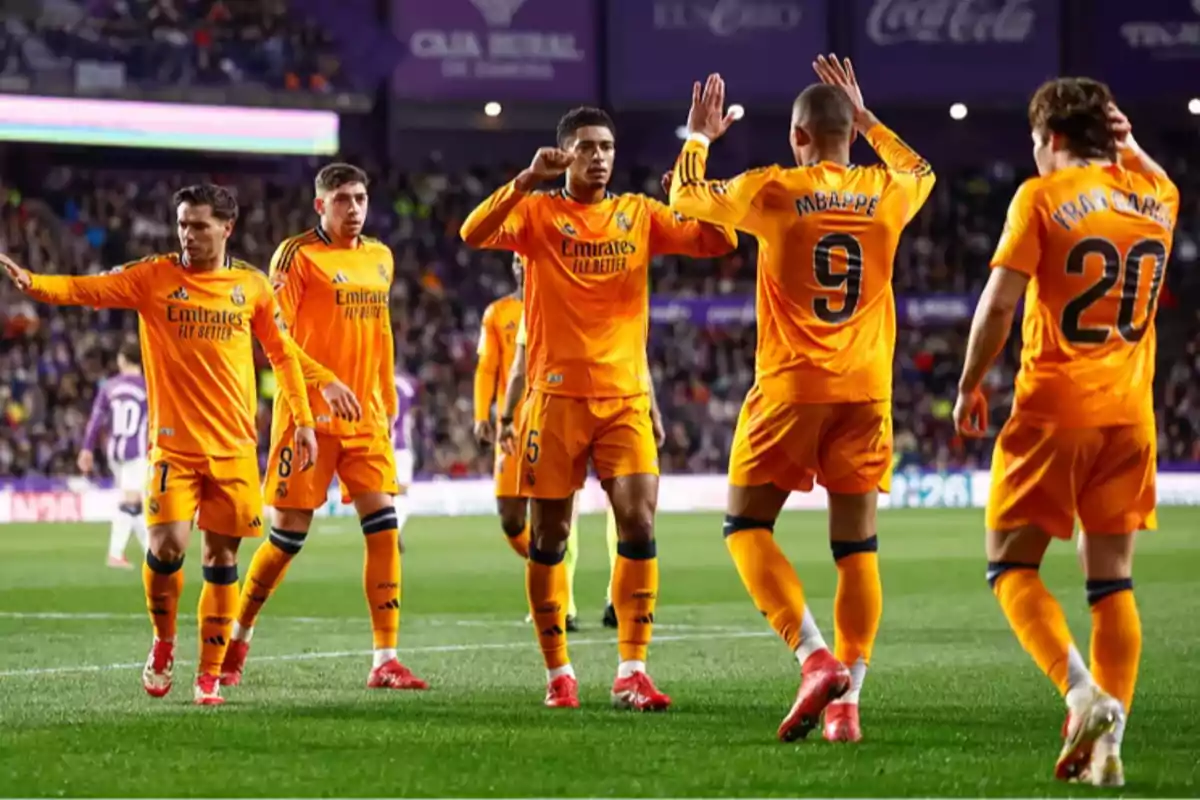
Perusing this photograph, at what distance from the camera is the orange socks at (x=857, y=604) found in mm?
7891

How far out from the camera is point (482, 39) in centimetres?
3962

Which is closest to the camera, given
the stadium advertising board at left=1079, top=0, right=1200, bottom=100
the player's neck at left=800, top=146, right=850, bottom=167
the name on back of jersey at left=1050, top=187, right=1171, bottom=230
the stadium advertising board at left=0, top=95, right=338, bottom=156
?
the name on back of jersey at left=1050, top=187, right=1171, bottom=230

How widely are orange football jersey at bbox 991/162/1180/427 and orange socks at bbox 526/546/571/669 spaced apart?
295cm

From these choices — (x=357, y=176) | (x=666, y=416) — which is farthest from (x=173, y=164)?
(x=357, y=176)

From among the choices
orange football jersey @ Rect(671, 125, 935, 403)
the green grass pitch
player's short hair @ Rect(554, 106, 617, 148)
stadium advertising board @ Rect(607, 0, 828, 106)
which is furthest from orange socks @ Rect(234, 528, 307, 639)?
stadium advertising board @ Rect(607, 0, 828, 106)

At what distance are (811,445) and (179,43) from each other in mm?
31735

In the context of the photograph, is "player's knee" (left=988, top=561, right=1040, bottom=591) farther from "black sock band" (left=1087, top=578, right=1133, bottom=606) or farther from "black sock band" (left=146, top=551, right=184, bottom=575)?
"black sock band" (left=146, top=551, right=184, bottom=575)

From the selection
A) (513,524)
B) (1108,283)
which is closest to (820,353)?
(1108,283)

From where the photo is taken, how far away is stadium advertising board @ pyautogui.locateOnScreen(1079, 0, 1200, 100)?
40125mm

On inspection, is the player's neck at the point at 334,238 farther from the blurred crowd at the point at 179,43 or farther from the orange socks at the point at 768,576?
the blurred crowd at the point at 179,43

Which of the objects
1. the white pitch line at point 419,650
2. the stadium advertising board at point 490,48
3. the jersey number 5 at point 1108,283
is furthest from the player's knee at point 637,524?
the stadium advertising board at point 490,48

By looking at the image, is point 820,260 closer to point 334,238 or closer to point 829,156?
point 829,156

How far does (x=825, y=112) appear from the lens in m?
7.79

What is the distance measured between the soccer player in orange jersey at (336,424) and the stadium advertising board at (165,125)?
88.0 ft
